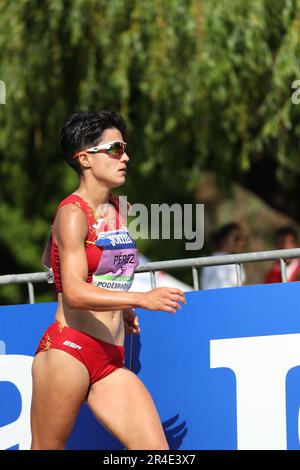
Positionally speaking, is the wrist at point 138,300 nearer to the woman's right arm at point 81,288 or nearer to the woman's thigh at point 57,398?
the woman's right arm at point 81,288

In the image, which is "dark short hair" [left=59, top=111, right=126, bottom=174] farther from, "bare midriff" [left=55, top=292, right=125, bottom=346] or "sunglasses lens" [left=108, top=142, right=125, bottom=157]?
"bare midriff" [left=55, top=292, right=125, bottom=346]

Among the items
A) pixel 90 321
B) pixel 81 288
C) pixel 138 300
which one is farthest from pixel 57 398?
pixel 138 300

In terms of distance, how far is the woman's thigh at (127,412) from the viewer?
14.8ft

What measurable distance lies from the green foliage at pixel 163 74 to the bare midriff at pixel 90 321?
561 cm

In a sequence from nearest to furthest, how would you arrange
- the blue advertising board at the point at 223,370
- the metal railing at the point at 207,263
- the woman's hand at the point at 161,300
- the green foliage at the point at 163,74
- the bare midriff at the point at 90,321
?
the woman's hand at the point at 161,300 < the bare midriff at the point at 90,321 < the blue advertising board at the point at 223,370 < the metal railing at the point at 207,263 < the green foliage at the point at 163,74

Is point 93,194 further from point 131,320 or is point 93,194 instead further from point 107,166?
point 131,320

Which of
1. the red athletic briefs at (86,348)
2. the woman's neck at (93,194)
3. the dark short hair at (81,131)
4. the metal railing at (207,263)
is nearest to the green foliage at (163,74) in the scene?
the metal railing at (207,263)

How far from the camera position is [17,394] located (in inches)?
228

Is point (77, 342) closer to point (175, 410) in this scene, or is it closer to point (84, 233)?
point (84, 233)

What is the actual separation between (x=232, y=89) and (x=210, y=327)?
5.46 m

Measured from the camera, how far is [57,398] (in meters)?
4.53

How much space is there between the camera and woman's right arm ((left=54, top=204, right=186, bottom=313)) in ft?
14.0

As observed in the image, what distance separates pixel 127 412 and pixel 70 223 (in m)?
0.87

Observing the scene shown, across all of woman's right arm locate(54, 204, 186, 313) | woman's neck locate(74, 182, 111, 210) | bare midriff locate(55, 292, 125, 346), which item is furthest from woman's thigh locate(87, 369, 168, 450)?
woman's neck locate(74, 182, 111, 210)
